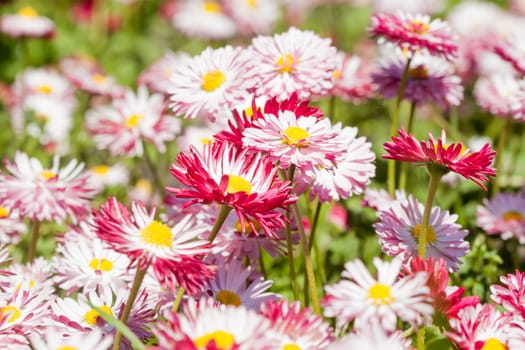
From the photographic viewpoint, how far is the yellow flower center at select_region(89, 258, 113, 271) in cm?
145

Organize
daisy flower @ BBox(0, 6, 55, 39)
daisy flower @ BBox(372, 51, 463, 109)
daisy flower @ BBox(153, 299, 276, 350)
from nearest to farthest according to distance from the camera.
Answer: daisy flower @ BBox(153, 299, 276, 350), daisy flower @ BBox(372, 51, 463, 109), daisy flower @ BBox(0, 6, 55, 39)

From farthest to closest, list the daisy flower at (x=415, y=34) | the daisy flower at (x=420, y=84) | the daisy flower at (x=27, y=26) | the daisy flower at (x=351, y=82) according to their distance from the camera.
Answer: the daisy flower at (x=27, y=26)
the daisy flower at (x=351, y=82)
the daisy flower at (x=420, y=84)
the daisy flower at (x=415, y=34)

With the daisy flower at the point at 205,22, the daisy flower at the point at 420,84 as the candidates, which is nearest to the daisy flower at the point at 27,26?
the daisy flower at the point at 205,22

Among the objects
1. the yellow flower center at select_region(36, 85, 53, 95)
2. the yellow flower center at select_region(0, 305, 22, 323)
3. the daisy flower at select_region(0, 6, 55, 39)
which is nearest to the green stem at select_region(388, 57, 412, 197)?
the yellow flower center at select_region(0, 305, 22, 323)

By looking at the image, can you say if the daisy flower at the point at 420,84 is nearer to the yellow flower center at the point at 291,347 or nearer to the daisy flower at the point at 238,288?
the daisy flower at the point at 238,288

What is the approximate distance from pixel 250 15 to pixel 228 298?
2444 mm

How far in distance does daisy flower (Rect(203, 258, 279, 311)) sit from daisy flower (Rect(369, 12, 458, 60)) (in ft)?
1.75

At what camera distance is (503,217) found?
1854 millimetres

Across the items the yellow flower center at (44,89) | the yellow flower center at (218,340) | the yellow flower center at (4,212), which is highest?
the yellow flower center at (218,340)

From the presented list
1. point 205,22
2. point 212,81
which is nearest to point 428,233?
point 212,81

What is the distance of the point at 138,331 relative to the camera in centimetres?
125

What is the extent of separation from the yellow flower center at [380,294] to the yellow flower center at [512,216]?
3.04ft

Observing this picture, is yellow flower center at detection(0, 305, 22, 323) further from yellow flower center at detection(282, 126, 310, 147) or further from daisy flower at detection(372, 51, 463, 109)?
daisy flower at detection(372, 51, 463, 109)

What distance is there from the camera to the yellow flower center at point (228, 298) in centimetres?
126
